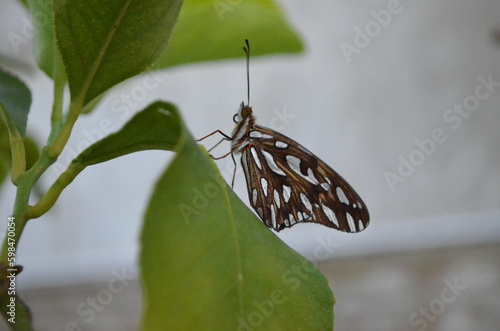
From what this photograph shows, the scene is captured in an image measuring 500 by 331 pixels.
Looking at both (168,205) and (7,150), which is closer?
(168,205)

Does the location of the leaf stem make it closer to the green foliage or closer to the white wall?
the green foliage

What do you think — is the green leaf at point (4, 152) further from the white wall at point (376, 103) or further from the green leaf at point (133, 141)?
the white wall at point (376, 103)

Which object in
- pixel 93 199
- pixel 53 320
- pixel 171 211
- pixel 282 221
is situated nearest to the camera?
pixel 171 211

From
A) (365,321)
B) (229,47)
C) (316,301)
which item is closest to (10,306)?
(316,301)

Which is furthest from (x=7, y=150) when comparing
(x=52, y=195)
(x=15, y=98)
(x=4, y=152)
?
(x=52, y=195)

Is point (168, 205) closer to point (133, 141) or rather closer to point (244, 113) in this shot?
point (133, 141)

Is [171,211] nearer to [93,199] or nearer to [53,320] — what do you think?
[53,320]

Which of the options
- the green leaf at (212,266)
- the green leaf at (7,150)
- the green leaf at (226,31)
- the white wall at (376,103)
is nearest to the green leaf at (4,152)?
the green leaf at (7,150)
